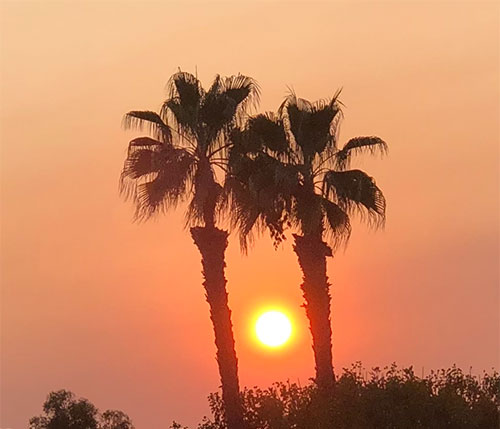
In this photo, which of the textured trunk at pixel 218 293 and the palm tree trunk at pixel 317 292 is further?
the palm tree trunk at pixel 317 292

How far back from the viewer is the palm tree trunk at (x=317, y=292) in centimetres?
4725

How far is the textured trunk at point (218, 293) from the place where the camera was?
46.8 meters

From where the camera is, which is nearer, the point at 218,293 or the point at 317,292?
the point at 218,293

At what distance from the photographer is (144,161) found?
159ft

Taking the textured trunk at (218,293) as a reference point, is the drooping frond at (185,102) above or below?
above

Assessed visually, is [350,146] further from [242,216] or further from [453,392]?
[453,392]

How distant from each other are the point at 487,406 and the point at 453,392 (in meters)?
1.40

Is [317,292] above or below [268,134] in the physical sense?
below

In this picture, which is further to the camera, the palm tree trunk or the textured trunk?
the palm tree trunk

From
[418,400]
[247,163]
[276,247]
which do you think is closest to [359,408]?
[418,400]

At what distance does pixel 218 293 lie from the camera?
155 ft

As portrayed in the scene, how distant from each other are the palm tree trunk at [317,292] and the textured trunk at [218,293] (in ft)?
9.09

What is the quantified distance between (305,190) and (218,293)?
4798 mm

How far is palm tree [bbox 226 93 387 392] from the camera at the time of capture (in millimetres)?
47406
